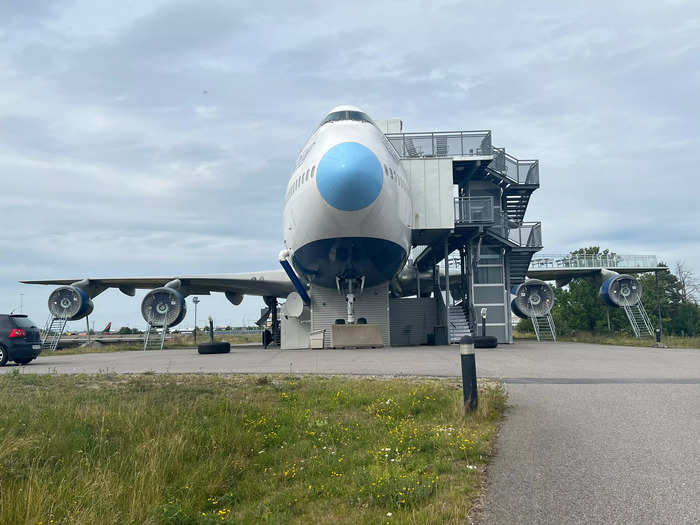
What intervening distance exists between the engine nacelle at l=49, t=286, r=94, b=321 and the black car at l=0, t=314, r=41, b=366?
1044 centimetres

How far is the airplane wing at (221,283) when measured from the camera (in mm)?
27125

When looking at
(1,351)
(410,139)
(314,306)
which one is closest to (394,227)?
(314,306)

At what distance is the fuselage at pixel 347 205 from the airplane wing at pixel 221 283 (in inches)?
231

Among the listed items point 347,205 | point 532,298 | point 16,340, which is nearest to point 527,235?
point 532,298

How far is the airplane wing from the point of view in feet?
89.0

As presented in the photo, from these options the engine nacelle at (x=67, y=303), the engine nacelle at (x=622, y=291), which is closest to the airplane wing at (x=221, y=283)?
the engine nacelle at (x=67, y=303)

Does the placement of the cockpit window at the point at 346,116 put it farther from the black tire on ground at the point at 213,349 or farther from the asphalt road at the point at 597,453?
the asphalt road at the point at 597,453

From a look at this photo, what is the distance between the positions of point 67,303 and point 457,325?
1757cm

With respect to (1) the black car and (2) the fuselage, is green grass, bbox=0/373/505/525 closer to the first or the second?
(1) the black car

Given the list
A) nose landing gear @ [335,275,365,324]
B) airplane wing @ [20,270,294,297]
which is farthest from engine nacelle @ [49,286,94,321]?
nose landing gear @ [335,275,365,324]

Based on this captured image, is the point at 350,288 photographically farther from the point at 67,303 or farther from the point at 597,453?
the point at 597,453

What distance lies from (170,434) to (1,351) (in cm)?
1274

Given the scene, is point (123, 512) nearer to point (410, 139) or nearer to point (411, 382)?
point (411, 382)

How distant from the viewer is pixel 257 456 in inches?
204
